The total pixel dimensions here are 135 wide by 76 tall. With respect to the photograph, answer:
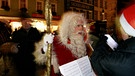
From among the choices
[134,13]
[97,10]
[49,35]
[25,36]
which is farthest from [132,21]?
[97,10]

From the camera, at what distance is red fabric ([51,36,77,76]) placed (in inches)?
119

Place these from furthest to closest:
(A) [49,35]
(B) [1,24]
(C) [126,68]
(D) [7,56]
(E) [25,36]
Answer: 1. (D) [7,56]
2. (B) [1,24]
3. (E) [25,36]
4. (A) [49,35]
5. (C) [126,68]

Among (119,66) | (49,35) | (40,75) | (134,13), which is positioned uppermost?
(134,13)

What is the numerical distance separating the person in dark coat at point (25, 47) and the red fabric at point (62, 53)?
6.64 ft

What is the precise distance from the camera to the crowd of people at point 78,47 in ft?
7.18

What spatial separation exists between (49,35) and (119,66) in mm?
943

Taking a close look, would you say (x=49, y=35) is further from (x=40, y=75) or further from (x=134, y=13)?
(x=40, y=75)

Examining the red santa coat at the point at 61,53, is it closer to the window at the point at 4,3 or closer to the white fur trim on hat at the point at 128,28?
the white fur trim on hat at the point at 128,28

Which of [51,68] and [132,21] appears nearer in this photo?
[132,21]

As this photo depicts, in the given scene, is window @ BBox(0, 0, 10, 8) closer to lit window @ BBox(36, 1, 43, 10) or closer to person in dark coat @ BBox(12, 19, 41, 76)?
lit window @ BBox(36, 1, 43, 10)

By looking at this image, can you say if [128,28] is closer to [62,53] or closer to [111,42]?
[111,42]

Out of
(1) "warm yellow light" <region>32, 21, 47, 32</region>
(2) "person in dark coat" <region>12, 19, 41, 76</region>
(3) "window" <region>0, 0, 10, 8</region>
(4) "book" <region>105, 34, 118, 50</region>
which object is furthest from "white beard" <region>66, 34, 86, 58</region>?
(3) "window" <region>0, 0, 10, 8</region>

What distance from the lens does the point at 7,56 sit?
6.18 meters

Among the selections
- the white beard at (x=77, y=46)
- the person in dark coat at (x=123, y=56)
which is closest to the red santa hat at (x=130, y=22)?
the person in dark coat at (x=123, y=56)
